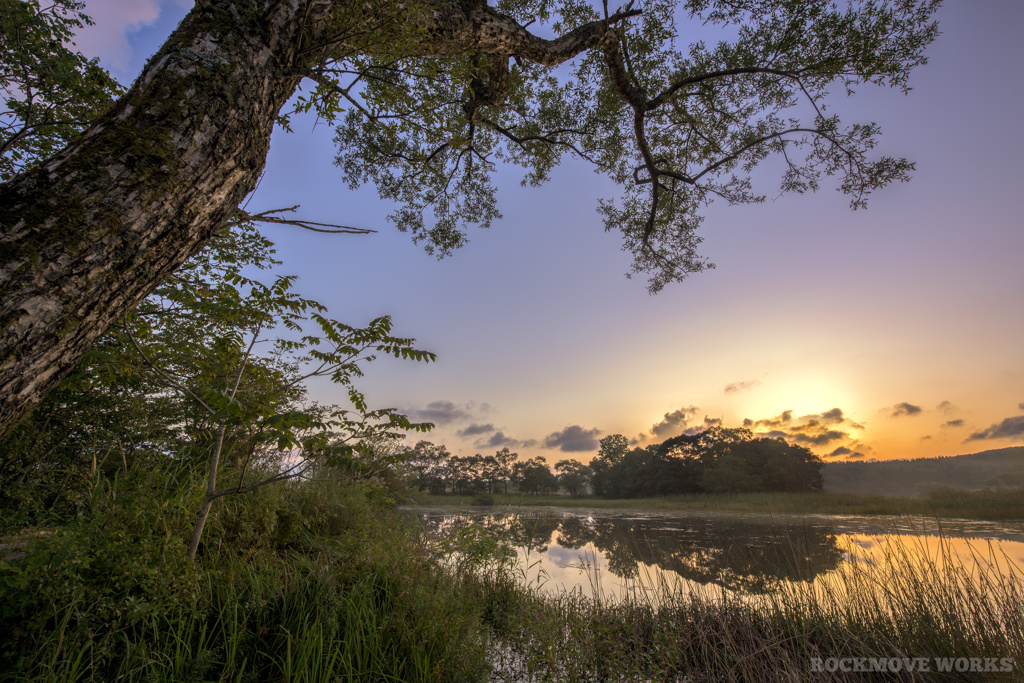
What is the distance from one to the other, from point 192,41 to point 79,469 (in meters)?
5.24

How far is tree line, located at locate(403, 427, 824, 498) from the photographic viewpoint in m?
19.8

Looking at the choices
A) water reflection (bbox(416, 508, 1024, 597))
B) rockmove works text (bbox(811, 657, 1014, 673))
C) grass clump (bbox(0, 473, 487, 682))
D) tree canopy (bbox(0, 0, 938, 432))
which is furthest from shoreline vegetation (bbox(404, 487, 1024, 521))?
tree canopy (bbox(0, 0, 938, 432))

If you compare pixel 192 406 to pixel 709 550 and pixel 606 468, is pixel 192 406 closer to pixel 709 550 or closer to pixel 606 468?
pixel 709 550

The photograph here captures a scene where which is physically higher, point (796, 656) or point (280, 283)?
point (280, 283)

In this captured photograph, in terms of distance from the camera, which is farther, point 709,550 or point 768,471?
point 768,471

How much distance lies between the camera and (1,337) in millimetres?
970

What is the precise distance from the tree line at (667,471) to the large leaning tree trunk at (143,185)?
13.4 m

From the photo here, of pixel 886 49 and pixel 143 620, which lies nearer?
pixel 143 620

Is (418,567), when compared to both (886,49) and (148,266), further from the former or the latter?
(886,49)

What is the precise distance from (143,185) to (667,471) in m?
28.1

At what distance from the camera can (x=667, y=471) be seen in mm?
25469

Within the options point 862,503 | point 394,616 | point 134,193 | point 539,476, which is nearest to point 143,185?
point 134,193

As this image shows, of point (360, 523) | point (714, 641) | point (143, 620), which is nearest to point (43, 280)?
point (143, 620)

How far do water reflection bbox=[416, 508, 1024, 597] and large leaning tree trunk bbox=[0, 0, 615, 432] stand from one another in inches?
162
